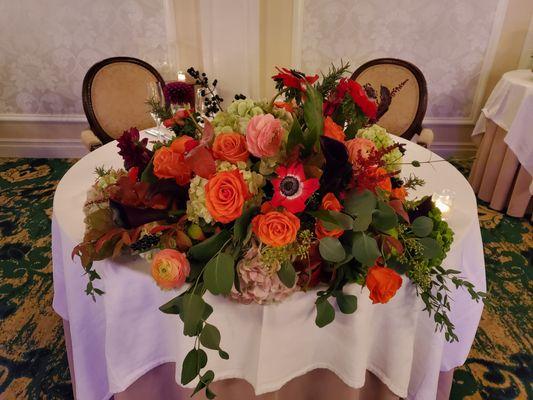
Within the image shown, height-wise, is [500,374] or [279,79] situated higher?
[279,79]

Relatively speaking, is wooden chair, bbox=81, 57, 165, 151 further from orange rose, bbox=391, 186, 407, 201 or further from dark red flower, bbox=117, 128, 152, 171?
orange rose, bbox=391, 186, 407, 201

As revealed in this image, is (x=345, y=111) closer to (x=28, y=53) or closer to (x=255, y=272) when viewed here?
(x=255, y=272)

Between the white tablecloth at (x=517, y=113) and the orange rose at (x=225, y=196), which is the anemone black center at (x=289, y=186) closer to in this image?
the orange rose at (x=225, y=196)

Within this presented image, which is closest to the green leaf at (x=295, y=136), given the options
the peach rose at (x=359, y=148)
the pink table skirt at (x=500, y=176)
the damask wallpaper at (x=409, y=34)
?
the peach rose at (x=359, y=148)

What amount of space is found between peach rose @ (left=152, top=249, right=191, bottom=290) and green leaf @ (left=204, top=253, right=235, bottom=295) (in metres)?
0.06

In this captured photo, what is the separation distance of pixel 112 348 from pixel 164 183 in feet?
1.32

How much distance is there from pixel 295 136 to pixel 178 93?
99 cm

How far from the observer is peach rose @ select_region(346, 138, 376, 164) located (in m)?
0.75

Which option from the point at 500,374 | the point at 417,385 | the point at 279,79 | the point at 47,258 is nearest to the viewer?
the point at 279,79

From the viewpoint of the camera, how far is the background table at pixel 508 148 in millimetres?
2256

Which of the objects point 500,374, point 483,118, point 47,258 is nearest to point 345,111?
point 500,374

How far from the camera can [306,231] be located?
2.28ft

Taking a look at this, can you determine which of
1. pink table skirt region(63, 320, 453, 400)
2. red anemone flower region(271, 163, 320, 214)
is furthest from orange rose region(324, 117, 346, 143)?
pink table skirt region(63, 320, 453, 400)

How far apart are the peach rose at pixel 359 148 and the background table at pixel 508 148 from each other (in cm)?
194
